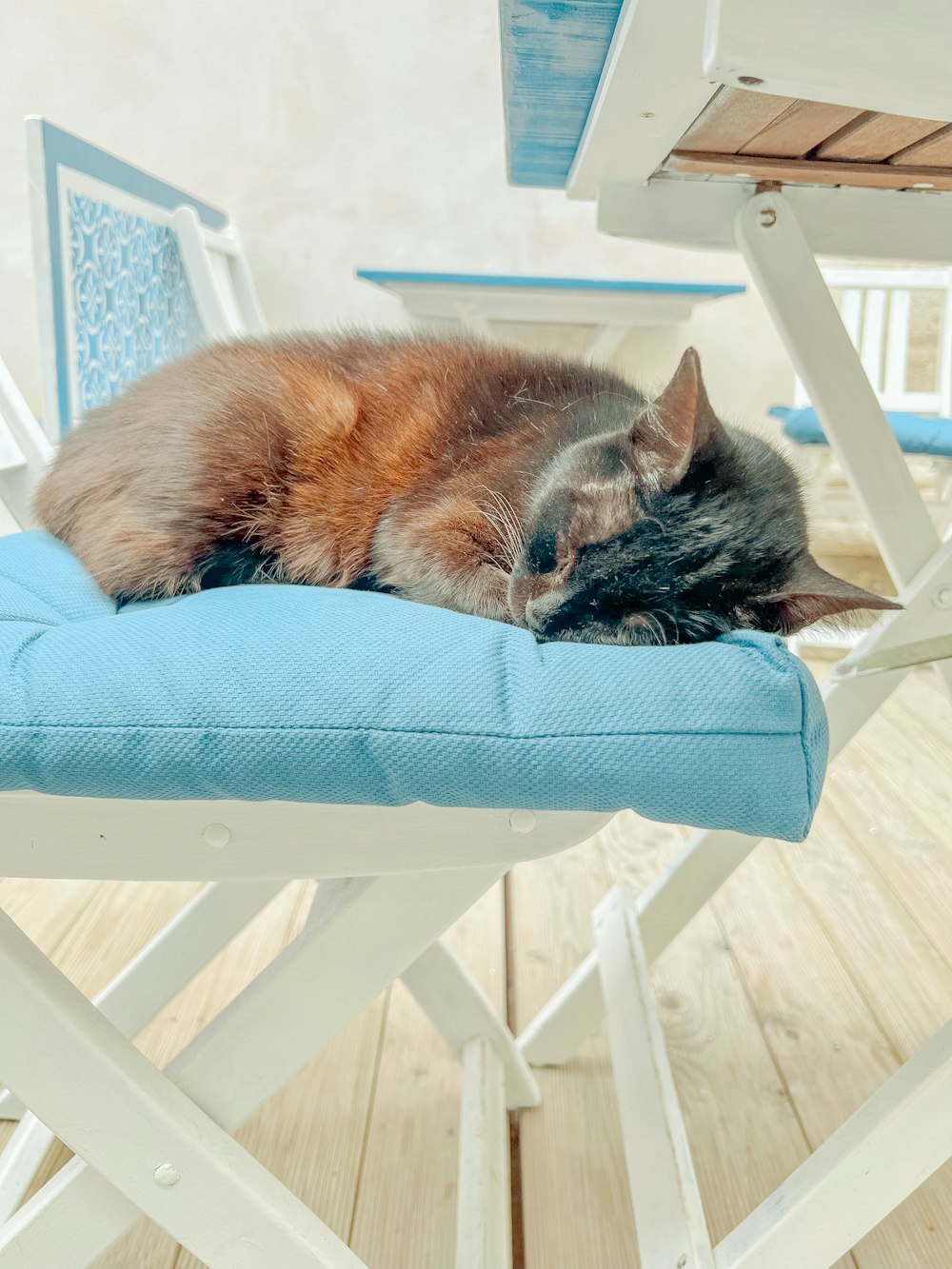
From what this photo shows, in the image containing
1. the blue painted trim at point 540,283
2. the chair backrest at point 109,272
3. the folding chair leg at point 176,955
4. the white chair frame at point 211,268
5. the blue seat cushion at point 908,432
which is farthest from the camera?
the blue painted trim at point 540,283

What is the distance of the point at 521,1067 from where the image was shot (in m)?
1.19

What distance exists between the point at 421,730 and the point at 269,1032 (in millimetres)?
328

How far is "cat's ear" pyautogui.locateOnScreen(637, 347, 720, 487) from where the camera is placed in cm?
71

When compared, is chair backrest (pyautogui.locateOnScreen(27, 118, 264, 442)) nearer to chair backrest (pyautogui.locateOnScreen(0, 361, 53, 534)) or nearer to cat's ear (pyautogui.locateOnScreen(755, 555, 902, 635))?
chair backrest (pyautogui.locateOnScreen(0, 361, 53, 534))

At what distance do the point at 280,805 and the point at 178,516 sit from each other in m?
0.34

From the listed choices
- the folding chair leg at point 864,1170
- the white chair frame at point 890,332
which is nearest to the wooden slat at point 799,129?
the folding chair leg at point 864,1170

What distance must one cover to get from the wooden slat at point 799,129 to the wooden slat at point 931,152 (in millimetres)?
72

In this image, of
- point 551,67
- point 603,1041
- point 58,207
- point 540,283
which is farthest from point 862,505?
point 540,283

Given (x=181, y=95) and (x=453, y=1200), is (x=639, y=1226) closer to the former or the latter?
(x=453, y=1200)

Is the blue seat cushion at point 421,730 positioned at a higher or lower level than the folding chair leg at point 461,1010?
higher

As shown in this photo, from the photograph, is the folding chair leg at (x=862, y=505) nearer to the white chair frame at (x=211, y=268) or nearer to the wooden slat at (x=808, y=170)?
the wooden slat at (x=808, y=170)

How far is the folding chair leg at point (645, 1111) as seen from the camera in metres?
0.81

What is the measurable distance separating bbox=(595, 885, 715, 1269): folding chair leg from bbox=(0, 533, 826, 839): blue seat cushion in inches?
17.7

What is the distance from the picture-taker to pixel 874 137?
793 millimetres
